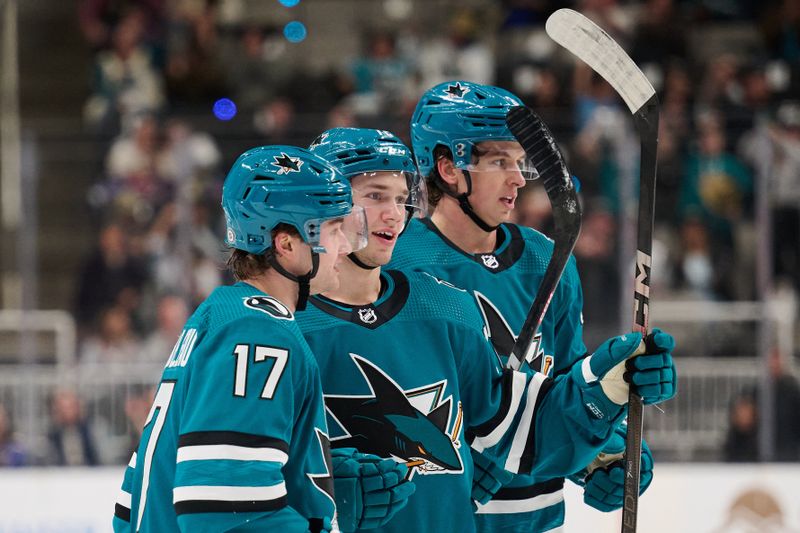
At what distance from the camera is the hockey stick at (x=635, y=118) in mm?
2611

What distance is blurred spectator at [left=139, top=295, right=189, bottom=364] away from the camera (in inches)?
255

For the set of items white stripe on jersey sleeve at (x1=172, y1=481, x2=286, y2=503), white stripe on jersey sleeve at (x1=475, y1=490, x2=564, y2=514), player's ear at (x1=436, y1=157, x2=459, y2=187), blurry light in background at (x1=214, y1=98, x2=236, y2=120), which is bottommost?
white stripe on jersey sleeve at (x1=475, y1=490, x2=564, y2=514)

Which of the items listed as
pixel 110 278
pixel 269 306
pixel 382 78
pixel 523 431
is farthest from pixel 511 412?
pixel 382 78

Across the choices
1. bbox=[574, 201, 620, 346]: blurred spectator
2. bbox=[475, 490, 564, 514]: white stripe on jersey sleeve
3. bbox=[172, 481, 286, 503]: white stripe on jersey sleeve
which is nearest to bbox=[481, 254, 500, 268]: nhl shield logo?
bbox=[475, 490, 564, 514]: white stripe on jersey sleeve

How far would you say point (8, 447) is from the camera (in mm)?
6391

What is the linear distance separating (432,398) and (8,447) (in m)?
4.42

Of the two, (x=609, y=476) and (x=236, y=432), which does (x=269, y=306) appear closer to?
(x=236, y=432)

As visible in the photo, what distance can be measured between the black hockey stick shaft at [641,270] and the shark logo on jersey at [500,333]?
355mm

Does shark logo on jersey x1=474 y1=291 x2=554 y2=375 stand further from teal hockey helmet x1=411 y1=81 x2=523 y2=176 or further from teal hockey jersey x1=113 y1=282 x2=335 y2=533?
teal hockey jersey x1=113 y1=282 x2=335 y2=533

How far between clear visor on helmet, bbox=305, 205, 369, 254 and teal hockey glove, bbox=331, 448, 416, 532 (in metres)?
0.39

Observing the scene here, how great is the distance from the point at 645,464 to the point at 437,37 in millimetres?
6681

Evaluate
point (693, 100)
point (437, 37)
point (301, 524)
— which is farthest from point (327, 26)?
point (301, 524)

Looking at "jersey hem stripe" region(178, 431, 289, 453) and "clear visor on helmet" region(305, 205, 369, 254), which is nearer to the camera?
"jersey hem stripe" region(178, 431, 289, 453)

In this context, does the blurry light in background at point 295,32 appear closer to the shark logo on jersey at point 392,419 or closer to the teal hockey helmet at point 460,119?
the teal hockey helmet at point 460,119
